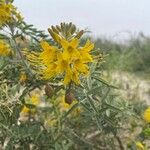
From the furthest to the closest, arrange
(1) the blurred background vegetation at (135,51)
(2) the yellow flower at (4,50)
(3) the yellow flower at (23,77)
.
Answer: (1) the blurred background vegetation at (135,51) < (2) the yellow flower at (4,50) < (3) the yellow flower at (23,77)

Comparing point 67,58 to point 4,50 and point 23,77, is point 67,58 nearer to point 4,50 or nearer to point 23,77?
point 23,77

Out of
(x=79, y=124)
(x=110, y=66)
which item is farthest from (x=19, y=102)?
(x=110, y=66)

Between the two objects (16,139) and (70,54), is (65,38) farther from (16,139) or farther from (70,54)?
(16,139)

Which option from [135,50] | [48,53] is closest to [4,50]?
[48,53]

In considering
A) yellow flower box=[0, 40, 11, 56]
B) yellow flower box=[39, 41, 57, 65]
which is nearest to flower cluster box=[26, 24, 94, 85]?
yellow flower box=[39, 41, 57, 65]

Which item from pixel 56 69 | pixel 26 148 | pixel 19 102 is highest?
pixel 56 69

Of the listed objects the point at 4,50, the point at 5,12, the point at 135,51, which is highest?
the point at 5,12

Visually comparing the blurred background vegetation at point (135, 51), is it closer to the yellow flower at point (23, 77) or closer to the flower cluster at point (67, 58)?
the yellow flower at point (23, 77)

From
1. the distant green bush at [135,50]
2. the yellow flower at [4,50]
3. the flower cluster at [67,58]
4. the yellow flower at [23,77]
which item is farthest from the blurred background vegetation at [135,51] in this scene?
the flower cluster at [67,58]
